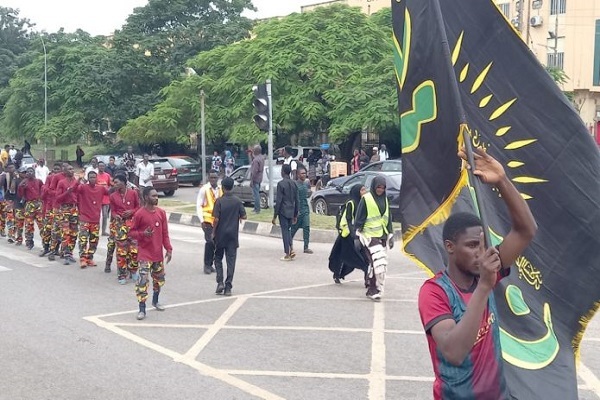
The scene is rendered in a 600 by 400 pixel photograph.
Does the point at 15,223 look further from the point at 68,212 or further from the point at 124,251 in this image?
the point at 124,251

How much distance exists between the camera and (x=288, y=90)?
32.7m

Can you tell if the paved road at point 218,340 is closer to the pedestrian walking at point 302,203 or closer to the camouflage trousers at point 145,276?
the camouflage trousers at point 145,276

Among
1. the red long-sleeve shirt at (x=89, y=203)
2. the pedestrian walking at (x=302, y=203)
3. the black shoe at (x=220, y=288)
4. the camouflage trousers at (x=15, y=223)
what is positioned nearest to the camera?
the black shoe at (x=220, y=288)

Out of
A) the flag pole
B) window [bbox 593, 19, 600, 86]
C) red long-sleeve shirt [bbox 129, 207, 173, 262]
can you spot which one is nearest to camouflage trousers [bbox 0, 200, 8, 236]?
red long-sleeve shirt [bbox 129, 207, 173, 262]

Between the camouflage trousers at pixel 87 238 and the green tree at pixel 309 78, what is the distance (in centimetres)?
1766

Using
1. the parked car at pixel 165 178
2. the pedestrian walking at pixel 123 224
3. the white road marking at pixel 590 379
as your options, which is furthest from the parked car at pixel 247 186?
the white road marking at pixel 590 379

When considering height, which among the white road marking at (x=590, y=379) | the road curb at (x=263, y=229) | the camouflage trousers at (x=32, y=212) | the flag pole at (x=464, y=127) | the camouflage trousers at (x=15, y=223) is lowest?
the road curb at (x=263, y=229)

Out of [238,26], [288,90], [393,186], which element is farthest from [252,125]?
[393,186]

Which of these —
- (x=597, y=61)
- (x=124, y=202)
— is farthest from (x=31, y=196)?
(x=597, y=61)

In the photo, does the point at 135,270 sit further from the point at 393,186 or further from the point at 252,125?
the point at 252,125

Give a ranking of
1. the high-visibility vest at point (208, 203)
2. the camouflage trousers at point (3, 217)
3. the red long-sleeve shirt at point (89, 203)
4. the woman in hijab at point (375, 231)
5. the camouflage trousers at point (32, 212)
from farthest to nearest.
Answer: the camouflage trousers at point (3, 217) → the camouflage trousers at point (32, 212) → the red long-sleeve shirt at point (89, 203) → the high-visibility vest at point (208, 203) → the woman in hijab at point (375, 231)

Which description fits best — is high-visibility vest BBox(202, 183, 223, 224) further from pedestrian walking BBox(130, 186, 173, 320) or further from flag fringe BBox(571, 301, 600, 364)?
flag fringe BBox(571, 301, 600, 364)

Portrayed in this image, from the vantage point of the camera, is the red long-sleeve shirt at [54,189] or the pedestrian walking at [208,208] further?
the red long-sleeve shirt at [54,189]

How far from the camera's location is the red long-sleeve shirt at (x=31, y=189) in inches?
579
